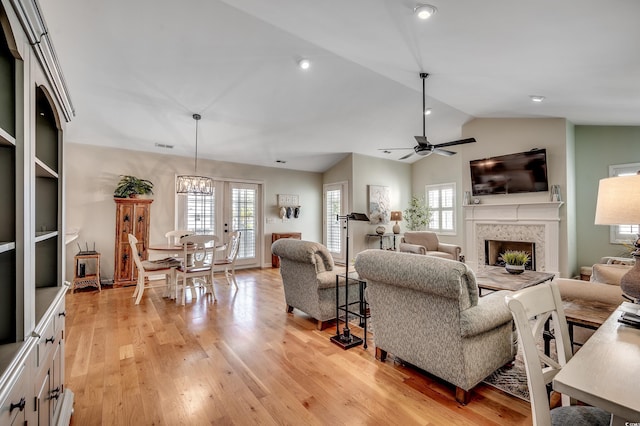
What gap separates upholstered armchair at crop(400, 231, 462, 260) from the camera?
616 centimetres

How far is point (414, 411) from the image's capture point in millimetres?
1947

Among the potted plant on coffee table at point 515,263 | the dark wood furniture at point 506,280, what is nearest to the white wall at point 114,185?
the dark wood furniture at point 506,280

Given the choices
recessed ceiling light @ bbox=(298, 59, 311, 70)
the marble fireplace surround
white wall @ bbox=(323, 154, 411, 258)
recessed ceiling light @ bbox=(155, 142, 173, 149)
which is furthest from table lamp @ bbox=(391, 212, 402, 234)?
recessed ceiling light @ bbox=(155, 142, 173, 149)

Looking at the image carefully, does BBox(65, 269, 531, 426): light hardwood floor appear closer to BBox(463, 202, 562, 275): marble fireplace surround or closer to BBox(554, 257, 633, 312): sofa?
BBox(554, 257, 633, 312): sofa

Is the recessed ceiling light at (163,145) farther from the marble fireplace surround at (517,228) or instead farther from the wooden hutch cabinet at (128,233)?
the marble fireplace surround at (517,228)

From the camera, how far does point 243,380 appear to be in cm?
233

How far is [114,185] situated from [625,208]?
672cm

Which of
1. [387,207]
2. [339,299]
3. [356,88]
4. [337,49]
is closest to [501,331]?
[339,299]

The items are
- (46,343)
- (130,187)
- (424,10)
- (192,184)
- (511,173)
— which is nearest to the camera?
(46,343)

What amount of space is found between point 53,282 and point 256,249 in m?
5.57

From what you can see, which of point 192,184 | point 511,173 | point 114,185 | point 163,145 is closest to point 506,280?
point 511,173

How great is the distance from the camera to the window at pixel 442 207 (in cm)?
775

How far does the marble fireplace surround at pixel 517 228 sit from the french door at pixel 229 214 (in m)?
4.72

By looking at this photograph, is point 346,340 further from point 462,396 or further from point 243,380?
point 462,396
